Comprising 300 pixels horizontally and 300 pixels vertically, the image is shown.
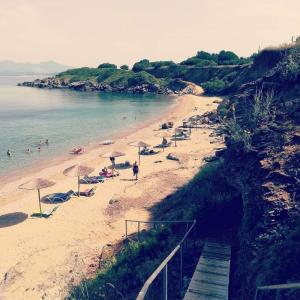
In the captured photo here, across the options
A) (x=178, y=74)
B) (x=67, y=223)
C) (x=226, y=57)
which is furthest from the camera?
(x=226, y=57)

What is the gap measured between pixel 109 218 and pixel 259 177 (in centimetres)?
1038

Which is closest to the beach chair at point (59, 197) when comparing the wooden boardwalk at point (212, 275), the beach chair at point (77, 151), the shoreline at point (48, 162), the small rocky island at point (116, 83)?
the shoreline at point (48, 162)

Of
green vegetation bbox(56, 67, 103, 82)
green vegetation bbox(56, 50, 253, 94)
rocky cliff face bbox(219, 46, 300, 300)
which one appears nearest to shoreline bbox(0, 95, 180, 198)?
rocky cliff face bbox(219, 46, 300, 300)

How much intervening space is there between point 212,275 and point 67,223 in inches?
444

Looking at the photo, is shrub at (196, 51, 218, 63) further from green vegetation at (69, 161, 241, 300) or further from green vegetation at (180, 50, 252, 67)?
green vegetation at (69, 161, 241, 300)

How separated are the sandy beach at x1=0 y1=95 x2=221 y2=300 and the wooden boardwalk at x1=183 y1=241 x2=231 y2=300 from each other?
226 inches

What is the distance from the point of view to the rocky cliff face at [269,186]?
23.5ft

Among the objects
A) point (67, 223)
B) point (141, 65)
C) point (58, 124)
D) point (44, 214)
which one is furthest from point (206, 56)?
point (67, 223)

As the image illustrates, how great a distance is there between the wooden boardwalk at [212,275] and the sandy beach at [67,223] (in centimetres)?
573

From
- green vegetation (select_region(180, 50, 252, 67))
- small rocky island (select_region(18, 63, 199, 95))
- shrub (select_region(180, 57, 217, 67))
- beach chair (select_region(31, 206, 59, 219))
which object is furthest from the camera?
shrub (select_region(180, 57, 217, 67))

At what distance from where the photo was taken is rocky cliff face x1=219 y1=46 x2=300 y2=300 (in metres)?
7.16

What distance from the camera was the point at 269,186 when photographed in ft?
30.6

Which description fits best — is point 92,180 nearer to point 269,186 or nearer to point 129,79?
point 269,186

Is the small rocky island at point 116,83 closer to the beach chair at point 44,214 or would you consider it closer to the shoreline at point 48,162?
the shoreline at point 48,162
